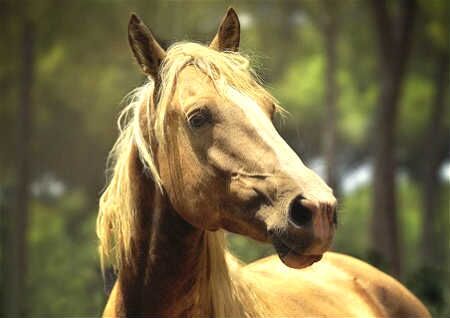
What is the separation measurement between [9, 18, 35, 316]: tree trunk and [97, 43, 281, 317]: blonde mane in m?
12.0

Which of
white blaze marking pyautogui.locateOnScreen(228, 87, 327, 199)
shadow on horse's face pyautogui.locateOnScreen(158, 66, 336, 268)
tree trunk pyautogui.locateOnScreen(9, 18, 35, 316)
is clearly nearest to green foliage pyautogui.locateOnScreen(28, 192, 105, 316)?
tree trunk pyautogui.locateOnScreen(9, 18, 35, 316)

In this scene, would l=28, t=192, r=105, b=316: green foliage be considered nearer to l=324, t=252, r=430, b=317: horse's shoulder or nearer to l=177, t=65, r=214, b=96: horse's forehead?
l=324, t=252, r=430, b=317: horse's shoulder

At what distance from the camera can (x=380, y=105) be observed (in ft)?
48.2

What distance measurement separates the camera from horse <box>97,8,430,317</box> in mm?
3305

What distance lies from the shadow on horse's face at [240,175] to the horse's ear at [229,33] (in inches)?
16.6

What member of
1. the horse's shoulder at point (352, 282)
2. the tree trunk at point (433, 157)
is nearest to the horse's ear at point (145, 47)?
the horse's shoulder at point (352, 282)

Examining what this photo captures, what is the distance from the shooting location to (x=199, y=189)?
3576mm

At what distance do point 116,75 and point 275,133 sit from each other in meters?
24.9

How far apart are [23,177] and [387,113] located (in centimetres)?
707

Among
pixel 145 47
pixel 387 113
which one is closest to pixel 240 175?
pixel 145 47

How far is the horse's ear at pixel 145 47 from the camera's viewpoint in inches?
149

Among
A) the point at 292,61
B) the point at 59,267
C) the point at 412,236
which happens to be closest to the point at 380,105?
the point at 59,267

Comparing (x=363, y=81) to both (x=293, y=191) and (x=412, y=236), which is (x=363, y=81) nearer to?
(x=412, y=236)

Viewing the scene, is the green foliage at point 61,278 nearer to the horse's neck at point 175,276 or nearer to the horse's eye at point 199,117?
the horse's neck at point 175,276
